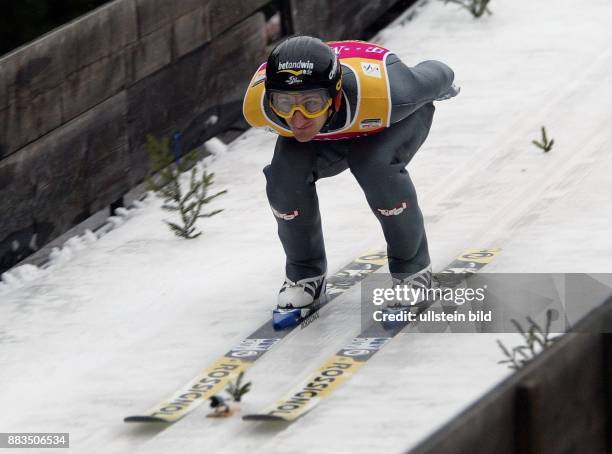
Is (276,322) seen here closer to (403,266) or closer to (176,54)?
(403,266)

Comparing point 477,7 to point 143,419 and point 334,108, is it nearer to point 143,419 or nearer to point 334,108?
point 334,108

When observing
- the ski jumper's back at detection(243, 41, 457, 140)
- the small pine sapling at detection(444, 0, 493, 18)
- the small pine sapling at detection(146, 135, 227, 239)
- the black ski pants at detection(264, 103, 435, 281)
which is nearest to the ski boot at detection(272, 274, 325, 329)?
the black ski pants at detection(264, 103, 435, 281)

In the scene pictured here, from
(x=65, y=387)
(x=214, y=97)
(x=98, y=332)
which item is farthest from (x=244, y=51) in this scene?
(x=65, y=387)

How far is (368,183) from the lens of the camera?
708 cm

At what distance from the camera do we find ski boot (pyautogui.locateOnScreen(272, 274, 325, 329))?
7.48 meters

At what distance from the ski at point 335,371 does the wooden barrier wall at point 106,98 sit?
278 cm

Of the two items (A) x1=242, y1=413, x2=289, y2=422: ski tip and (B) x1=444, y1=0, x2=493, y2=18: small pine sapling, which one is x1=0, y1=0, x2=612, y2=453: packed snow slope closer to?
(A) x1=242, y1=413, x2=289, y2=422: ski tip

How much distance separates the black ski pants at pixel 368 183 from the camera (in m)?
7.07

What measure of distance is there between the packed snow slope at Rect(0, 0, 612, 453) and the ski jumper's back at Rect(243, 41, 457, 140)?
44.7 inches

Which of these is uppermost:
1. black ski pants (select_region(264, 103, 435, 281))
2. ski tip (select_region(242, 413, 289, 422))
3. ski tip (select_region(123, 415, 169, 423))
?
black ski pants (select_region(264, 103, 435, 281))

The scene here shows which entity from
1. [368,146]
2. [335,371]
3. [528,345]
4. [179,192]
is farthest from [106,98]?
[528,345]

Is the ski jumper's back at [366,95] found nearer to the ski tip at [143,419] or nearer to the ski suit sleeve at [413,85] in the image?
the ski suit sleeve at [413,85]

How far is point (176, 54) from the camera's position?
10.3 m

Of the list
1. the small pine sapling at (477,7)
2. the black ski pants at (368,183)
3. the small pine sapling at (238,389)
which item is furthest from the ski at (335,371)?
Answer: the small pine sapling at (477,7)
